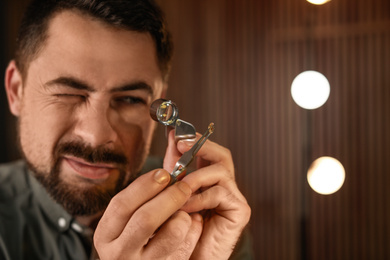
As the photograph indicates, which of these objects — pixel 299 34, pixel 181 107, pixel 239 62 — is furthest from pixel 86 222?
pixel 299 34

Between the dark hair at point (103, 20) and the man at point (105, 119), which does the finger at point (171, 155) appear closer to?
the man at point (105, 119)

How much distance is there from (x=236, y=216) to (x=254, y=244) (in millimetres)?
1340

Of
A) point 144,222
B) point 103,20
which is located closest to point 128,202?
point 144,222

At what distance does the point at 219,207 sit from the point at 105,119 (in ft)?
0.81

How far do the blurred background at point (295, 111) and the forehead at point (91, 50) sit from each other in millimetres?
1170

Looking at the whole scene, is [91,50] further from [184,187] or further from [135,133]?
[184,187]

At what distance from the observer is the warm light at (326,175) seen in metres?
1.58

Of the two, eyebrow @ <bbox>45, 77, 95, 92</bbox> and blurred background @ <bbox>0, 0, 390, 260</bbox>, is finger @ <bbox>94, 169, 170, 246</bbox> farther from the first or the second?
blurred background @ <bbox>0, 0, 390, 260</bbox>

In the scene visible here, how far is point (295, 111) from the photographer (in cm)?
183

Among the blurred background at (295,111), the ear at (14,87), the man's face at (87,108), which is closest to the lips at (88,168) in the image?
the man's face at (87,108)

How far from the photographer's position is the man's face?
0.67 m

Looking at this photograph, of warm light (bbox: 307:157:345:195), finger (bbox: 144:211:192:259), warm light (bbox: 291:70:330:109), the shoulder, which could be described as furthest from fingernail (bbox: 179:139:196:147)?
warm light (bbox: 307:157:345:195)

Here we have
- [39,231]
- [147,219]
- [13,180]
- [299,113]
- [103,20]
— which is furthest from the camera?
[299,113]

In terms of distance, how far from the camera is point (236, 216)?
635mm
